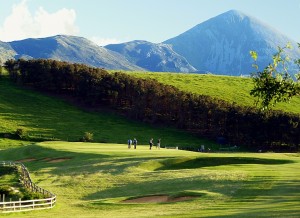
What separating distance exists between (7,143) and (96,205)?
252 ft

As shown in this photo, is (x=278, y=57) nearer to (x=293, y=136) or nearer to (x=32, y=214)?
(x=32, y=214)

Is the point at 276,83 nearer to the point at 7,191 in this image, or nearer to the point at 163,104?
the point at 7,191

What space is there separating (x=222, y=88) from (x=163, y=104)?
40.0m

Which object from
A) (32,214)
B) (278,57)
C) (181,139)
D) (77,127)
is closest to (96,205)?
(32,214)

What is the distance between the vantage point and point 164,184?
4997cm

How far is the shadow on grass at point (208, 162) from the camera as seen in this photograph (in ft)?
209

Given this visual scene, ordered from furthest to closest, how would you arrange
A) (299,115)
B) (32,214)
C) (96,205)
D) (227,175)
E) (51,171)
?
(299,115) < (51,171) < (227,175) < (96,205) < (32,214)

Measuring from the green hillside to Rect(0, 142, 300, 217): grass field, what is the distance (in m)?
50.0

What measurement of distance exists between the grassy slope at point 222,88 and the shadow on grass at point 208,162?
94727 millimetres

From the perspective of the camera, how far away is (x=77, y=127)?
13612 centimetres

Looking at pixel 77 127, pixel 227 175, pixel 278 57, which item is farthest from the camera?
pixel 77 127

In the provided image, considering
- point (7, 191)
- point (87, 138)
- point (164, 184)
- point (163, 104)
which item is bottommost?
point (7, 191)

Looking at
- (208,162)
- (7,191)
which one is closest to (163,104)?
(208,162)

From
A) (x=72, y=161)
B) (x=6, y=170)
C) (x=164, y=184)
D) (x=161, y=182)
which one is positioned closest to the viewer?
(x=164, y=184)
